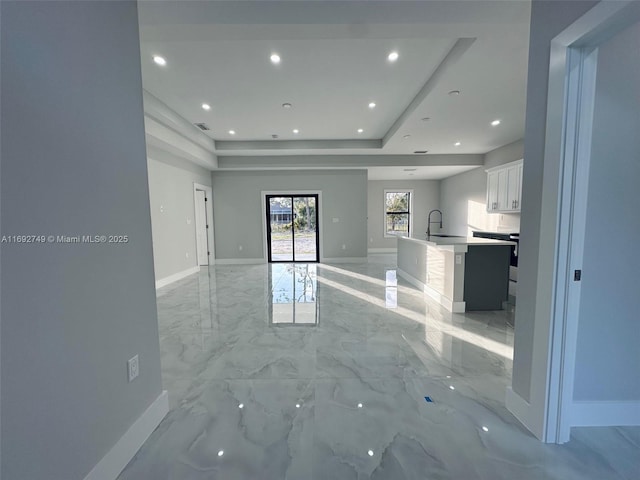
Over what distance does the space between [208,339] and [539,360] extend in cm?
273

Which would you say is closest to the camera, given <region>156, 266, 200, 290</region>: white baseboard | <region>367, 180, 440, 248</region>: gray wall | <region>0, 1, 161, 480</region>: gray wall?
<region>0, 1, 161, 480</region>: gray wall

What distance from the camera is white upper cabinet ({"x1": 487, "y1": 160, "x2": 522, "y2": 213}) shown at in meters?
5.36

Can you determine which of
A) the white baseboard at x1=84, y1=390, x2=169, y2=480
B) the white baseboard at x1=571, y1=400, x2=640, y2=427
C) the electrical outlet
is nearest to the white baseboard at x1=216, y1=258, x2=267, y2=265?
the white baseboard at x1=84, y1=390, x2=169, y2=480

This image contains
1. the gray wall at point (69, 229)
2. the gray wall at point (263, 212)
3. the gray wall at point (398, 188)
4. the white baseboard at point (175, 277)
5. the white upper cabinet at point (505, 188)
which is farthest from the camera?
the gray wall at point (398, 188)

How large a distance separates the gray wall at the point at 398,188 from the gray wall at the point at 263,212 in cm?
234

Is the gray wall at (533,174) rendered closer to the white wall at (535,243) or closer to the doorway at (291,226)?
the white wall at (535,243)

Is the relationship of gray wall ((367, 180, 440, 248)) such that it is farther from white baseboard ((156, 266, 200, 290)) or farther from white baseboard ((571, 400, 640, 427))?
white baseboard ((571, 400, 640, 427))

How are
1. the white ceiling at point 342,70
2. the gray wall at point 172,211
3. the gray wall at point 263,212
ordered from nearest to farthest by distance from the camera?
the white ceiling at point 342,70 → the gray wall at point 172,211 → the gray wall at point 263,212

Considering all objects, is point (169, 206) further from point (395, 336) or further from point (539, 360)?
point (539, 360)

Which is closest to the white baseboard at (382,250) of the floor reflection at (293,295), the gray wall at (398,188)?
the gray wall at (398,188)

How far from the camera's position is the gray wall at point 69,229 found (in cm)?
89

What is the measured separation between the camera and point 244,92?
141 inches

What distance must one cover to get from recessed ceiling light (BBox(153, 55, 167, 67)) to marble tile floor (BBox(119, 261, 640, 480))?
2929mm

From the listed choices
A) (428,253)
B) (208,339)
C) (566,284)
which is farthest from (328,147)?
(566,284)
